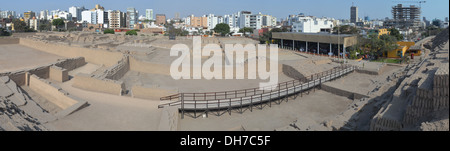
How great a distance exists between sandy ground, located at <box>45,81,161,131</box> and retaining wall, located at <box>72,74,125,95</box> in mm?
952

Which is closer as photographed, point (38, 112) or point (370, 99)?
point (38, 112)

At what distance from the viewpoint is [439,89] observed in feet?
26.0

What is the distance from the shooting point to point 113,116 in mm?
11148

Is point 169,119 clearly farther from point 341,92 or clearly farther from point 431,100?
point 341,92

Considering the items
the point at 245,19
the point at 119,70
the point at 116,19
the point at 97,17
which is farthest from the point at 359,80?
the point at 97,17

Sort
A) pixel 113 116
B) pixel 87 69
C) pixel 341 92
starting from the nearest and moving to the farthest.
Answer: pixel 113 116 → pixel 341 92 → pixel 87 69

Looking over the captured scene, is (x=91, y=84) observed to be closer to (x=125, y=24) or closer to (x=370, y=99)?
(x=370, y=99)

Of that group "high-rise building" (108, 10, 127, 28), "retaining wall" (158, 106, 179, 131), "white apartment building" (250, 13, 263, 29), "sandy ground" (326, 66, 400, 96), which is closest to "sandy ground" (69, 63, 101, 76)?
"retaining wall" (158, 106, 179, 131)

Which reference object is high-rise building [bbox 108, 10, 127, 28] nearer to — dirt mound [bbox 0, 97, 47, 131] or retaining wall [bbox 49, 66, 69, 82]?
retaining wall [bbox 49, 66, 69, 82]

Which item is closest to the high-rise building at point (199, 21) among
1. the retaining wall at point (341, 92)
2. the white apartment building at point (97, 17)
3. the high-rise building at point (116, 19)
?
the high-rise building at point (116, 19)

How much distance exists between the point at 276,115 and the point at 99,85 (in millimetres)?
7964
